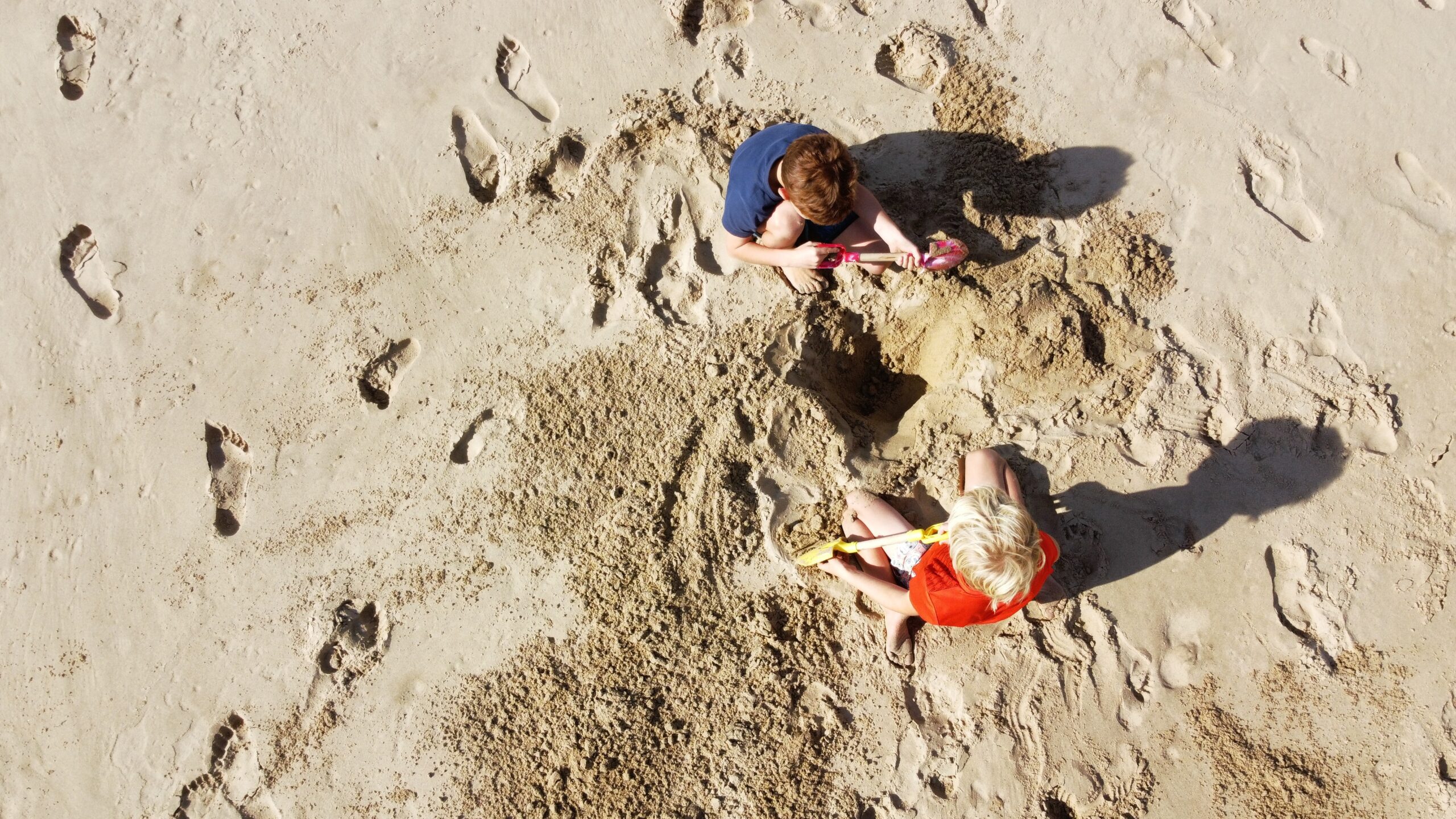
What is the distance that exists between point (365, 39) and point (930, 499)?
3167mm

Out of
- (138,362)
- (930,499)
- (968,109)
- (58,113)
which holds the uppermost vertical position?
(58,113)

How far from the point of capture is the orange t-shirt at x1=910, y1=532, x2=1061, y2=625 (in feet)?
8.29

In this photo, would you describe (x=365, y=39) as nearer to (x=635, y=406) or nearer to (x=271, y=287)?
(x=271, y=287)

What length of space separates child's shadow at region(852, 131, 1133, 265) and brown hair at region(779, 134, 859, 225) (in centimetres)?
77

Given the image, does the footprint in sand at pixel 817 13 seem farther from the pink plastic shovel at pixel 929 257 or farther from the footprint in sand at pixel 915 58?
the pink plastic shovel at pixel 929 257

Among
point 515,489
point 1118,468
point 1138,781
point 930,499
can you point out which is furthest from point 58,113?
point 1138,781

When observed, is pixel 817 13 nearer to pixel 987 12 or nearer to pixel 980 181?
pixel 987 12

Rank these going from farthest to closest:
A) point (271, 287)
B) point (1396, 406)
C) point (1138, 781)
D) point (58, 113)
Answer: point (58, 113)
point (271, 287)
point (1396, 406)
point (1138, 781)

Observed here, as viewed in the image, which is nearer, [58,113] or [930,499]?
[930,499]

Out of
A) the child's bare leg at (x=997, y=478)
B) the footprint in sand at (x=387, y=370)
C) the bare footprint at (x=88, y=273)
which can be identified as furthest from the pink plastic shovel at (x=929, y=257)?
the bare footprint at (x=88, y=273)

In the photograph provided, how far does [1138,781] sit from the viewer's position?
111 inches

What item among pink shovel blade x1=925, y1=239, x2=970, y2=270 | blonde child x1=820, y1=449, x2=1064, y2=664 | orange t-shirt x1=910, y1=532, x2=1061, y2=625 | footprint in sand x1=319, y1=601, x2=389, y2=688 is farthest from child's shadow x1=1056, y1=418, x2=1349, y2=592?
footprint in sand x1=319, y1=601, x2=389, y2=688

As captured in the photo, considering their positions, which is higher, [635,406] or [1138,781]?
[635,406]

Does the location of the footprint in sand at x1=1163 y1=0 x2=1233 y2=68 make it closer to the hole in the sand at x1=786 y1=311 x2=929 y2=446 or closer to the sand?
the sand
